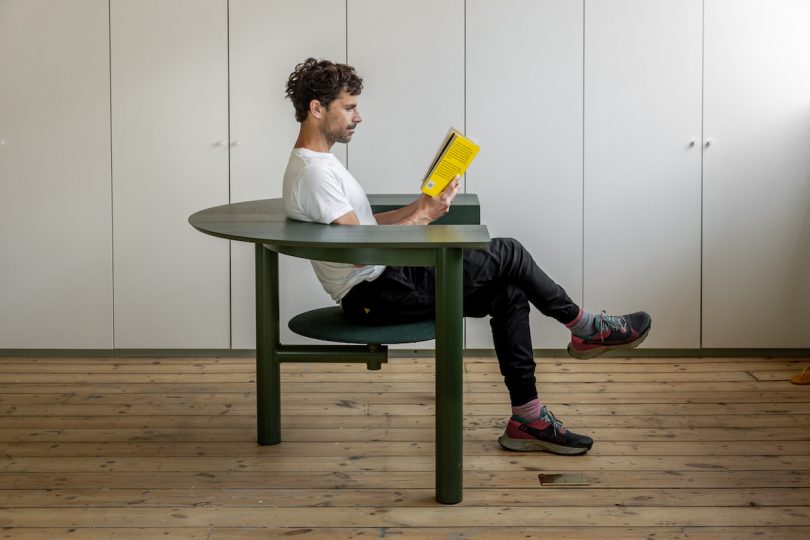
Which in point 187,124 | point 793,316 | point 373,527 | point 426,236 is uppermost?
point 187,124

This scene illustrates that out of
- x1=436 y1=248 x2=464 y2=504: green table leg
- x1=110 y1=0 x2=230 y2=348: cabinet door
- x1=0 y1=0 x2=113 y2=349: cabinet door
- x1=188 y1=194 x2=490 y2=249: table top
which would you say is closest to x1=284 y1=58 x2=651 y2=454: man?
x1=188 y1=194 x2=490 y2=249: table top

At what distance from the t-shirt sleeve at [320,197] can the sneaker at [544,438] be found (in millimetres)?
854

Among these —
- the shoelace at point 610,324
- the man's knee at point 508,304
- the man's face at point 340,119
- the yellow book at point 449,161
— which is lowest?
the shoelace at point 610,324

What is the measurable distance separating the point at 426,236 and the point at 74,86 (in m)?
2.38

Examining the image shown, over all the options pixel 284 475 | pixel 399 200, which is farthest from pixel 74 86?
pixel 284 475

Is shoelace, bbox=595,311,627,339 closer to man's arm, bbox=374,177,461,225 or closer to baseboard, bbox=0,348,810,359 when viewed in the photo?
man's arm, bbox=374,177,461,225

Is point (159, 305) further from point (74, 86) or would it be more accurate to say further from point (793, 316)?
point (793, 316)

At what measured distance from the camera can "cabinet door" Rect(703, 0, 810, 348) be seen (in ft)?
14.3

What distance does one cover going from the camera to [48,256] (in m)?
4.54

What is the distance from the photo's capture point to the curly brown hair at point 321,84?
3.23 m

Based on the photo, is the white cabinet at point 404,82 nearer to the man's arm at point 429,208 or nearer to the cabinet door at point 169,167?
the cabinet door at point 169,167

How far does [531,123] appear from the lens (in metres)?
4.43

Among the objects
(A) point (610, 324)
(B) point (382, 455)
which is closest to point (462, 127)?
(A) point (610, 324)

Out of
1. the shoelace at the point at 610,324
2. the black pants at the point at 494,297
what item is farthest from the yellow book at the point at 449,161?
the shoelace at the point at 610,324
